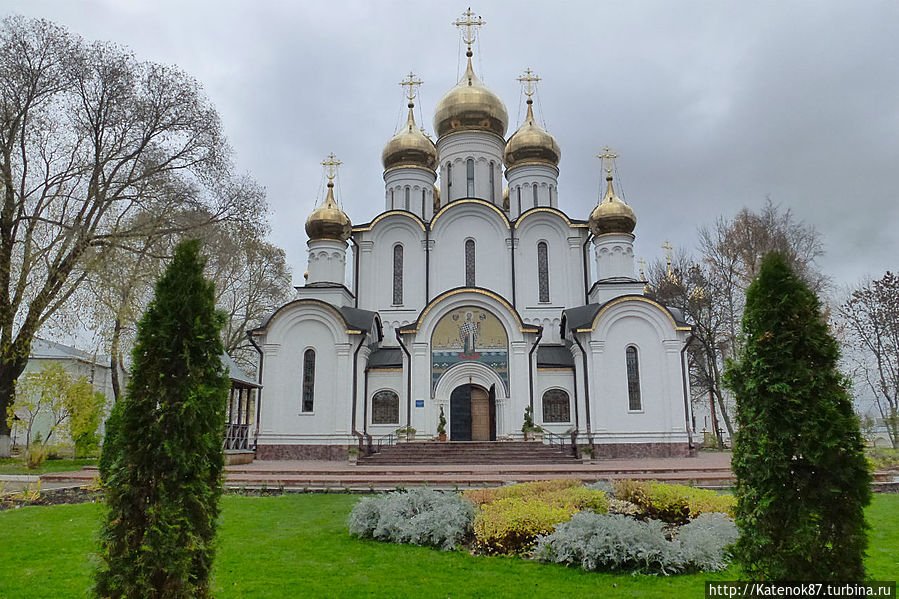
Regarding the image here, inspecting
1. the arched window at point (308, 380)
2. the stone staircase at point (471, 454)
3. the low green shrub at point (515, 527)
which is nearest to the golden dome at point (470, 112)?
the arched window at point (308, 380)

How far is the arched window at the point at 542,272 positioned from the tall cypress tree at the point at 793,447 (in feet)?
62.7

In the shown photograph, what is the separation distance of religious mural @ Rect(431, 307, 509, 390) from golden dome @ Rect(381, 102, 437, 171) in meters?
8.62

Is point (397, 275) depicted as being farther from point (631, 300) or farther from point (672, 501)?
point (672, 501)

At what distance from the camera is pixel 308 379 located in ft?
68.5

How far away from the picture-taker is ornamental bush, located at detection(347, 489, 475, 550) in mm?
6855

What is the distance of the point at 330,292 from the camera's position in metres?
23.2

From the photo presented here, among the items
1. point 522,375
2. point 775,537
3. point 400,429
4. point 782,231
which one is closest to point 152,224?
point 400,429

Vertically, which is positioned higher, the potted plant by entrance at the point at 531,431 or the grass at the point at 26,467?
the potted plant by entrance at the point at 531,431

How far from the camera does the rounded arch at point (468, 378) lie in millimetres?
20406

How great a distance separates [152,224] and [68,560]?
1255 centimetres

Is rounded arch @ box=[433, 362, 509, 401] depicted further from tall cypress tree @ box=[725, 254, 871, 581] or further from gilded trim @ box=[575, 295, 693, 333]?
tall cypress tree @ box=[725, 254, 871, 581]

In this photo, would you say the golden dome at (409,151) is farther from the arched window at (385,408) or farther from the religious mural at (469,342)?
the arched window at (385,408)

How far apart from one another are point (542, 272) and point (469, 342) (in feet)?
15.7

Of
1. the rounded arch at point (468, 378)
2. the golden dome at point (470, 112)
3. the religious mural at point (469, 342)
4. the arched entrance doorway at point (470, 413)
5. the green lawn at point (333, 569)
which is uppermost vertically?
the golden dome at point (470, 112)
